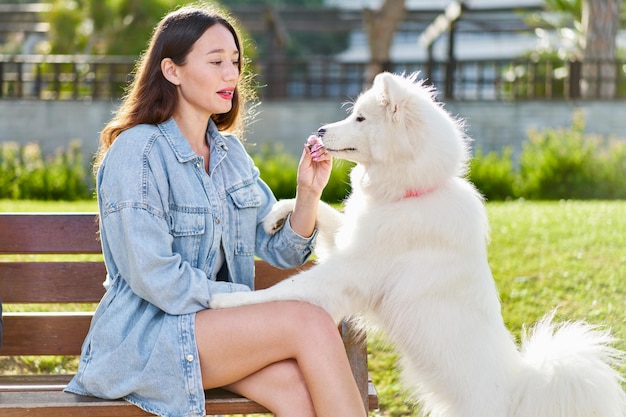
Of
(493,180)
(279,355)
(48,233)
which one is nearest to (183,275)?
(279,355)

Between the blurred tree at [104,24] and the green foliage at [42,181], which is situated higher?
the blurred tree at [104,24]

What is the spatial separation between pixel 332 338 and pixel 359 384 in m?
0.38

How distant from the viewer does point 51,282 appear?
349cm

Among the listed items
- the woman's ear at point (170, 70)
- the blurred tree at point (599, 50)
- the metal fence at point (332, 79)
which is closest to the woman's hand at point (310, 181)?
the woman's ear at point (170, 70)

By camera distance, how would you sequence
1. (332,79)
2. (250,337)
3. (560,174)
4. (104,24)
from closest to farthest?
(250,337) → (560,174) → (332,79) → (104,24)

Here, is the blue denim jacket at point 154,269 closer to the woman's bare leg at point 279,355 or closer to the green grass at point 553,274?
the woman's bare leg at point 279,355

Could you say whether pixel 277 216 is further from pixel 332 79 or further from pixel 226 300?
pixel 332 79

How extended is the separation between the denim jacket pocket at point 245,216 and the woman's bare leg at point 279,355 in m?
0.44

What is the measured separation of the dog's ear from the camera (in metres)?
2.97

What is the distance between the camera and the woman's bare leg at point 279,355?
2678 mm

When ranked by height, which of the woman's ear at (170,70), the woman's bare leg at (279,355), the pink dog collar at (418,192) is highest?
A: the woman's ear at (170,70)

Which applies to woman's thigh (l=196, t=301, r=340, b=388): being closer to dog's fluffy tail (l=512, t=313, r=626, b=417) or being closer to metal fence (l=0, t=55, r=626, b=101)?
dog's fluffy tail (l=512, t=313, r=626, b=417)

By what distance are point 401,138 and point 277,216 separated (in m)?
0.57

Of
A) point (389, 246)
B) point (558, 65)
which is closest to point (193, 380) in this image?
point (389, 246)
